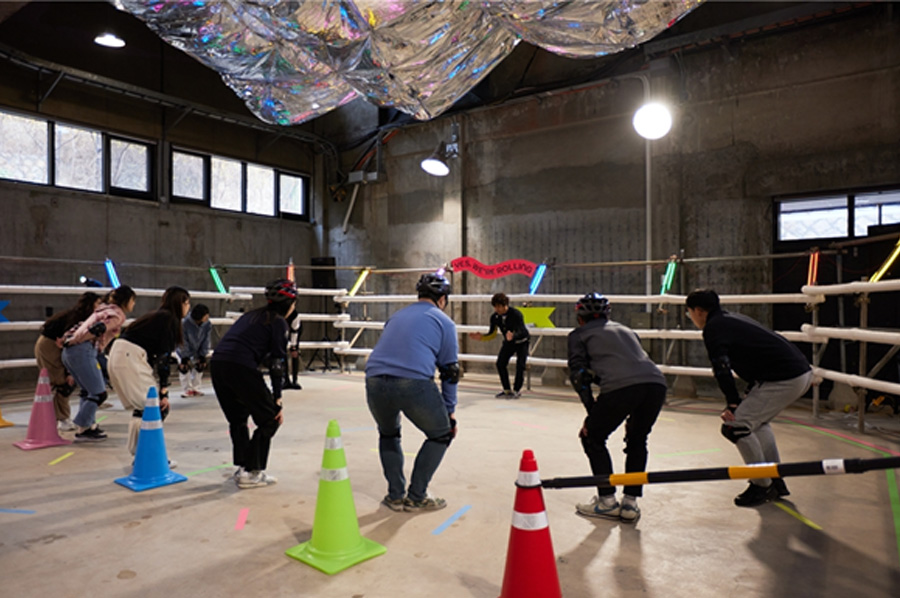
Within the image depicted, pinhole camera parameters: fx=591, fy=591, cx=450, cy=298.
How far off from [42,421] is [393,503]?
425 centimetres

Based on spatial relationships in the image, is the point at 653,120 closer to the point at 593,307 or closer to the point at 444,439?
the point at 593,307

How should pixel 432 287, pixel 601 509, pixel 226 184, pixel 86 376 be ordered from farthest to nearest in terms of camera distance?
pixel 226 184 < pixel 86 376 < pixel 432 287 < pixel 601 509

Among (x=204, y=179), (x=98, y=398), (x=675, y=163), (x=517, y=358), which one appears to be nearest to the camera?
(x=98, y=398)

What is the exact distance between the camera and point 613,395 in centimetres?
402

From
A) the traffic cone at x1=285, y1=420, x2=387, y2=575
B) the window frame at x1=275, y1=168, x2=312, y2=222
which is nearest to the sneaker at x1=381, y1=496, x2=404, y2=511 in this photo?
the traffic cone at x1=285, y1=420, x2=387, y2=575

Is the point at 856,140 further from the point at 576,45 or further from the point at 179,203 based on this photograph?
the point at 179,203

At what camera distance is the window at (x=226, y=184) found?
14.1m

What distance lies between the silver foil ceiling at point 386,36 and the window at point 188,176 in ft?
27.6

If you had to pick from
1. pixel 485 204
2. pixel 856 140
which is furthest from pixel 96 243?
pixel 856 140

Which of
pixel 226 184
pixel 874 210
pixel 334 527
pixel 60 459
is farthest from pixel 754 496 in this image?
pixel 226 184

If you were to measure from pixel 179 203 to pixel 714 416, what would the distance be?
11626 millimetres

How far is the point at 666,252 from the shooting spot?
10539mm

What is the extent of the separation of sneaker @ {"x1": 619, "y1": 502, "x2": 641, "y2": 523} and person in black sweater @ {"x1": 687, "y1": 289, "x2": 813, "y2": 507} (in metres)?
0.86

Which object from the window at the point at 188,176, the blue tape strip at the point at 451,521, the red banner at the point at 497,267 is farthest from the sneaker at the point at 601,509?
the window at the point at 188,176
